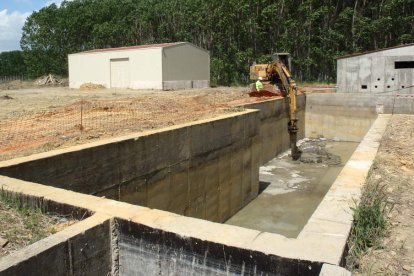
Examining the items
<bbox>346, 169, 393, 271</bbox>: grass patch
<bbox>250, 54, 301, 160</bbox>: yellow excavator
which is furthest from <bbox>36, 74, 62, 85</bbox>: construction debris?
<bbox>346, 169, 393, 271</bbox>: grass patch

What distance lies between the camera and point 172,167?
36.9 feet

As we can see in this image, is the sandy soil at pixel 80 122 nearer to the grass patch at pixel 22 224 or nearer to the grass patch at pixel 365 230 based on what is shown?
the grass patch at pixel 22 224

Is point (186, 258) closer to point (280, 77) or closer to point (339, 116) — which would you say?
point (280, 77)

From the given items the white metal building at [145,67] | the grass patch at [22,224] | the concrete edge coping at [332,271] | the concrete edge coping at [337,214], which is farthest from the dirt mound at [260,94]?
the concrete edge coping at [332,271]

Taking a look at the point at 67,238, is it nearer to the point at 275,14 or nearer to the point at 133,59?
the point at 133,59

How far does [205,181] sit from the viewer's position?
43.1ft

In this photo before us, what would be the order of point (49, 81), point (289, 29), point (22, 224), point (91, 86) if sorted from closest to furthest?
point (22, 224) < point (91, 86) < point (289, 29) < point (49, 81)

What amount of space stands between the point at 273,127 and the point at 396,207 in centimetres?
1585

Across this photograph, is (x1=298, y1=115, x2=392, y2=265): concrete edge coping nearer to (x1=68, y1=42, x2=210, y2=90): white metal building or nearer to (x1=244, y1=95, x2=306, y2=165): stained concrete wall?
(x1=244, y1=95, x2=306, y2=165): stained concrete wall

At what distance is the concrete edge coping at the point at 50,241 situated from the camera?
140 inches

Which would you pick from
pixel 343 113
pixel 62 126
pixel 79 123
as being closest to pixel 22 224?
pixel 62 126

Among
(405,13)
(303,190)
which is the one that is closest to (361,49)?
(405,13)

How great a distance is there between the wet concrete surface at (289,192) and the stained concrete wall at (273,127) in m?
0.50

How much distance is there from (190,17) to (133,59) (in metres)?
20.0
